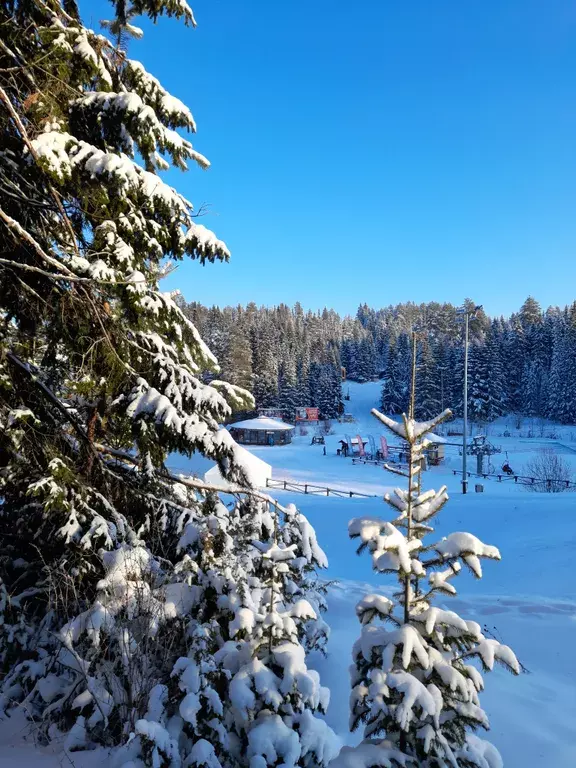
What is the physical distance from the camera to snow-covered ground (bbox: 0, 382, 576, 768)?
176 inches

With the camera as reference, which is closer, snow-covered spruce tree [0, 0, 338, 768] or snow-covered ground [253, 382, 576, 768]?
snow-covered spruce tree [0, 0, 338, 768]

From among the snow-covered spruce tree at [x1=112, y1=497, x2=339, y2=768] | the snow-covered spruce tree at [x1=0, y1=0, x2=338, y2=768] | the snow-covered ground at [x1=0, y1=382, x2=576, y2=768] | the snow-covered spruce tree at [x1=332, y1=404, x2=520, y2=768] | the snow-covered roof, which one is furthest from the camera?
the snow-covered roof

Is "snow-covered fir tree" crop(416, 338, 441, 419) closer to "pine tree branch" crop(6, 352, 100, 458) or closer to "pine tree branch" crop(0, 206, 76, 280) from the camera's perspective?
"pine tree branch" crop(6, 352, 100, 458)

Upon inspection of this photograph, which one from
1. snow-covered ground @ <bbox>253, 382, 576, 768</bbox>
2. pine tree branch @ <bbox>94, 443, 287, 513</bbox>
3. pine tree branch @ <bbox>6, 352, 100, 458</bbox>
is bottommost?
snow-covered ground @ <bbox>253, 382, 576, 768</bbox>

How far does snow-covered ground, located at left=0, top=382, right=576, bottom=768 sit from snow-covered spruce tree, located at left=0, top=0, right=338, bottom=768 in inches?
28.6

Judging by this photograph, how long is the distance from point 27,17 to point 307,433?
49.7m

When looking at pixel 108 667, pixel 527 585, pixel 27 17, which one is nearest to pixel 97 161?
pixel 27 17

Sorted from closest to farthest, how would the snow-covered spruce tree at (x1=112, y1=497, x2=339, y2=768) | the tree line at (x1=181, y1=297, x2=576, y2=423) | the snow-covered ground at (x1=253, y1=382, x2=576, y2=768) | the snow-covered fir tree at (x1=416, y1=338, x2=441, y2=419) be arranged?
the snow-covered spruce tree at (x1=112, y1=497, x2=339, y2=768) → the snow-covered ground at (x1=253, y1=382, x2=576, y2=768) → the snow-covered fir tree at (x1=416, y1=338, x2=441, y2=419) → the tree line at (x1=181, y1=297, x2=576, y2=423)

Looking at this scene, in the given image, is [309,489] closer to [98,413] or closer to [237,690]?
[98,413]

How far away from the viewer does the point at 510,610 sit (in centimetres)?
838

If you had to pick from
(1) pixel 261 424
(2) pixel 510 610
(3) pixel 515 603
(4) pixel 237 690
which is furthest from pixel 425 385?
(4) pixel 237 690

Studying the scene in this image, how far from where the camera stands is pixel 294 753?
124 inches

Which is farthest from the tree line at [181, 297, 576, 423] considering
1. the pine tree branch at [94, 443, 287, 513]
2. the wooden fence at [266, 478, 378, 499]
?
the pine tree branch at [94, 443, 287, 513]

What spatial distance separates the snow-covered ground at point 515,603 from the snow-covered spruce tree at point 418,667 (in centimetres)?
230
